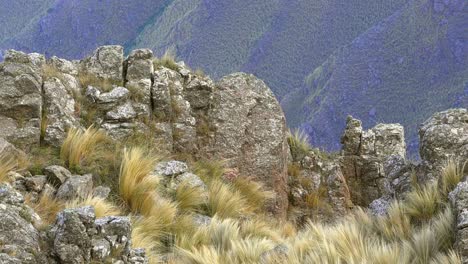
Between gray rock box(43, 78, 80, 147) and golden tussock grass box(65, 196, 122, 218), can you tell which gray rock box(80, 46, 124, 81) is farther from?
golden tussock grass box(65, 196, 122, 218)

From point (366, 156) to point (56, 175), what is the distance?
30.8 ft

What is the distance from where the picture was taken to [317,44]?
151 m

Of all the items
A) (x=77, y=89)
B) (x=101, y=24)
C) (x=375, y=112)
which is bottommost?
(x=77, y=89)

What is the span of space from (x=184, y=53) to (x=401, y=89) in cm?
5814

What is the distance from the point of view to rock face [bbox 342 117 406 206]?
50.7 feet

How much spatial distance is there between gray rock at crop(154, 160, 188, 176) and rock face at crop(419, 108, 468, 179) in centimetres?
371

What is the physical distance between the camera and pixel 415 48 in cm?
12225

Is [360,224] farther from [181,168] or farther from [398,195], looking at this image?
[181,168]

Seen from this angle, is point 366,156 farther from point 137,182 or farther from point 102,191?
point 102,191

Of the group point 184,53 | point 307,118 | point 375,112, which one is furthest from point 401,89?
point 184,53

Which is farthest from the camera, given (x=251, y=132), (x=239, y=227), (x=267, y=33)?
(x=267, y=33)

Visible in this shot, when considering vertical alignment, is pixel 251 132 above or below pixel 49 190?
above

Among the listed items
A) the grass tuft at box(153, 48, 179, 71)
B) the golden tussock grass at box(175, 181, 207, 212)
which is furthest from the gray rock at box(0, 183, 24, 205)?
the grass tuft at box(153, 48, 179, 71)

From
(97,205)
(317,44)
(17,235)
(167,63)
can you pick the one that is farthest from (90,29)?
(17,235)
